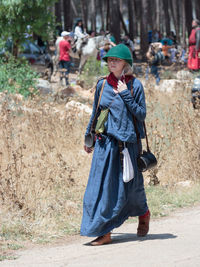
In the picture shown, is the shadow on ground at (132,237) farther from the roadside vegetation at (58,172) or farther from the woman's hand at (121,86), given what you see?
the woman's hand at (121,86)

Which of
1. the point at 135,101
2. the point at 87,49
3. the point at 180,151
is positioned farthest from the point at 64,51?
the point at 135,101

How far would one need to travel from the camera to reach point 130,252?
4.64m

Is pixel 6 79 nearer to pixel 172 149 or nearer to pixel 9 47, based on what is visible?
pixel 9 47

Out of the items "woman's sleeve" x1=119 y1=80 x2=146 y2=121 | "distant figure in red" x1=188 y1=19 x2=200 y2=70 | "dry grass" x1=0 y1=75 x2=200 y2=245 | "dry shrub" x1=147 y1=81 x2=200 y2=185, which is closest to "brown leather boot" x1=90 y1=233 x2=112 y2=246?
"dry grass" x1=0 y1=75 x2=200 y2=245

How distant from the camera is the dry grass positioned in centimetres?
584

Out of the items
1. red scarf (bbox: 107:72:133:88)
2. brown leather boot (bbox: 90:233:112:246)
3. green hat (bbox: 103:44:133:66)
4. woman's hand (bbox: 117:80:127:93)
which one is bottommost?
brown leather boot (bbox: 90:233:112:246)

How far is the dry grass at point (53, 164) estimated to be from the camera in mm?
5844

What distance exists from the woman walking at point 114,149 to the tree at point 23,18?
31.1 ft

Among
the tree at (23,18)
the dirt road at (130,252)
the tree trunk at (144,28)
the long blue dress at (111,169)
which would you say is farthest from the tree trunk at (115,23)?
the long blue dress at (111,169)

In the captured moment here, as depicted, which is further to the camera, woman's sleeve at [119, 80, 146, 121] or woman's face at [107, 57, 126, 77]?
woman's face at [107, 57, 126, 77]

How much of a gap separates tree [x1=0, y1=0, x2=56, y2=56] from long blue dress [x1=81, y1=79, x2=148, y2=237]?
961 cm

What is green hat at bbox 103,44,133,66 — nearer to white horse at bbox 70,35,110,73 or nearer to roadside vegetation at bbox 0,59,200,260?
roadside vegetation at bbox 0,59,200,260

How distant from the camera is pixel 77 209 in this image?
630 cm

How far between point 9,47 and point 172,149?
826 centimetres
